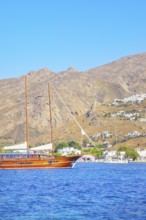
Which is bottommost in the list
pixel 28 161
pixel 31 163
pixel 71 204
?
pixel 71 204

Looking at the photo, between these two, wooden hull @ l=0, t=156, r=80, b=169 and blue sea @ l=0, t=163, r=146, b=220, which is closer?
blue sea @ l=0, t=163, r=146, b=220

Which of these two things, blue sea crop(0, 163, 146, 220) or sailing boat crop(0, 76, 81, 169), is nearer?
blue sea crop(0, 163, 146, 220)

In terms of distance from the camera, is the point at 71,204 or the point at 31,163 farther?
the point at 31,163

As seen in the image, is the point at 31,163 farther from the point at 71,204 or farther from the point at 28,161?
the point at 71,204

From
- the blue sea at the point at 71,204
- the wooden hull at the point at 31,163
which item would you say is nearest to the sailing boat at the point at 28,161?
the wooden hull at the point at 31,163

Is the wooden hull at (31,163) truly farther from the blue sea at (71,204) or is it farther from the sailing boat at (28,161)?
the blue sea at (71,204)

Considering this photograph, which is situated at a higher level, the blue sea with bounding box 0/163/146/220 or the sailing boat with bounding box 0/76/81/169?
the sailing boat with bounding box 0/76/81/169

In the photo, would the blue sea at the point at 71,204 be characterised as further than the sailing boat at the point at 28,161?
No

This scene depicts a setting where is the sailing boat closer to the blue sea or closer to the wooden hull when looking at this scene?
the wooden hull

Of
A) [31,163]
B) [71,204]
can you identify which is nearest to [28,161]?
[31,163]

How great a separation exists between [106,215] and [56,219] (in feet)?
16.4

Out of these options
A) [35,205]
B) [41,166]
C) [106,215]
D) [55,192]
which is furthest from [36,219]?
[41,166]

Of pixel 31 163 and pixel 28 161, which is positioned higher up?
pixel 28 161

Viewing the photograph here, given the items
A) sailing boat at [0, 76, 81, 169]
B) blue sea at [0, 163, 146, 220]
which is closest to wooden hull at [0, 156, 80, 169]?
sailing boat at [0, 76, 81, 169]
